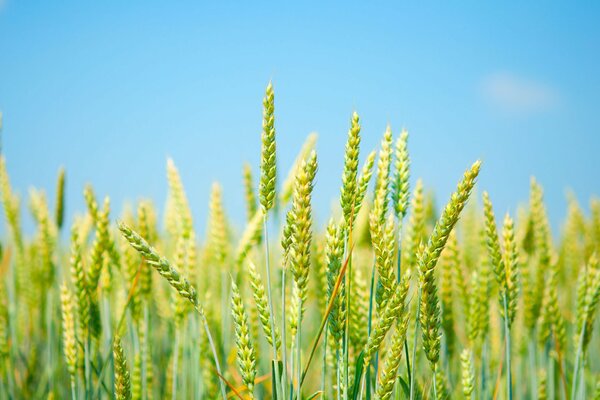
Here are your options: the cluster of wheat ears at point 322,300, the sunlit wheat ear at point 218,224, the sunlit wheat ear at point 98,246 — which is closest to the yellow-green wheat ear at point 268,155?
the cluster of wheat ears at point 322,300

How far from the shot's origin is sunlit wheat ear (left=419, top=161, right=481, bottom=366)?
108 cm

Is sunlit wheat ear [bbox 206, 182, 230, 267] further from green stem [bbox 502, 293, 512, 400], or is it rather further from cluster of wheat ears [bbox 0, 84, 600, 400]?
green stem [bbox 502, 293, 512, 400]

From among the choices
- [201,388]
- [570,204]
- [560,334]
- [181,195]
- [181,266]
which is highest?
[570,204]

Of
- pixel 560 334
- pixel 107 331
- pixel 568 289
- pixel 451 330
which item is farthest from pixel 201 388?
pixel 568 289

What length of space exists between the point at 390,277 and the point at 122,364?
599 millimetres

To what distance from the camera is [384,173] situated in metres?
1.33

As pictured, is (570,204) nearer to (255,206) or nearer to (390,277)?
(255,206)

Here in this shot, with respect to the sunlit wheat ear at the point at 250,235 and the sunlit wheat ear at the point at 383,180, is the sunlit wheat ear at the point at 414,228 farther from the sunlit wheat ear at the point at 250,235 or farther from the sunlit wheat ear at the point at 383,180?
the sunlit wheat ear at the point at 250,235

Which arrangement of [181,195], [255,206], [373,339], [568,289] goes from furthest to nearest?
1. [568,289]
2. [255,206]
3. [181,195]
4. [373,339]

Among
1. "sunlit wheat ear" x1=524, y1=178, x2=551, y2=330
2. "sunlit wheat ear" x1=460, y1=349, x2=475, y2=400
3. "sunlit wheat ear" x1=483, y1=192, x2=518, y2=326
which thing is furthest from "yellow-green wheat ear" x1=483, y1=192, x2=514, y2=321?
"sunlit wheat ear" x1=524, y1=178, x2=551, y2=330

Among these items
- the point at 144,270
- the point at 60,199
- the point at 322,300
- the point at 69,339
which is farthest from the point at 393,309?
the point at 60,199

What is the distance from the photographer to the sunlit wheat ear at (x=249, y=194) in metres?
2.58

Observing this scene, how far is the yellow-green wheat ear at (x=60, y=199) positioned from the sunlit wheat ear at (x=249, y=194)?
0.80 metres

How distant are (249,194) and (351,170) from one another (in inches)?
57.7
